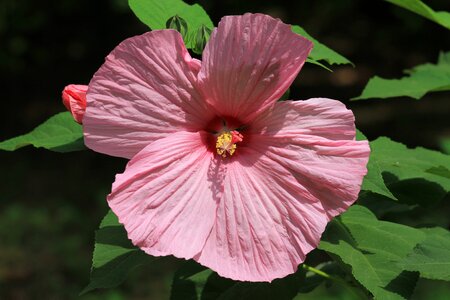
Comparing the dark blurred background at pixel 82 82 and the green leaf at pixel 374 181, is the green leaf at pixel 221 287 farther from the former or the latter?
the dark blurred background at pixel 82 82

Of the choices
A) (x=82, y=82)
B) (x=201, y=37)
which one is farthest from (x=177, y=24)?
(x=82, y=82)

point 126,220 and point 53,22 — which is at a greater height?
point 126,220

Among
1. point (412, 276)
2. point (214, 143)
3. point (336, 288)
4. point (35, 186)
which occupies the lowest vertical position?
point (35, 186)

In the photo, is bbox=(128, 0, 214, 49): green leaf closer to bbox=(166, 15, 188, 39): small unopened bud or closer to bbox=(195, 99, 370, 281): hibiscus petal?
bbox=(166, 15, 188, 39): small unopened bud

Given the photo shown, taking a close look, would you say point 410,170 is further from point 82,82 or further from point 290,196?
point 82,82

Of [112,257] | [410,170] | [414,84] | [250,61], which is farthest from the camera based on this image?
[414,84]

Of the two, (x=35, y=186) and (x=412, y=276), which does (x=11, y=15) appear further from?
(x=412, y=276)

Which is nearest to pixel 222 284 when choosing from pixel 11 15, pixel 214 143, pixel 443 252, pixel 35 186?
pixel 214 143

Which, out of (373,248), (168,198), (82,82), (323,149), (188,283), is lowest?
(82,82)

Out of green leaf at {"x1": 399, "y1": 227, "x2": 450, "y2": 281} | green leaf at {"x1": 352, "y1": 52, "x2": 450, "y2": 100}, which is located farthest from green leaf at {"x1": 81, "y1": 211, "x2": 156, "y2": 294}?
green leaf at {"x1": 352, "y1": 52, "x2": 450, "y2": 100}
